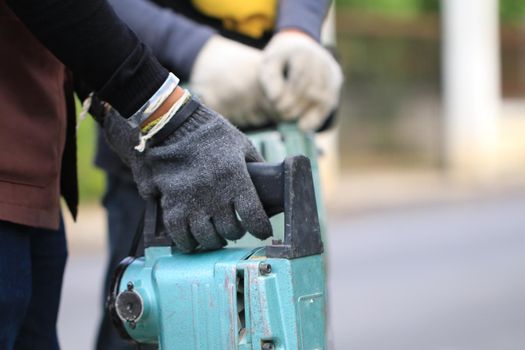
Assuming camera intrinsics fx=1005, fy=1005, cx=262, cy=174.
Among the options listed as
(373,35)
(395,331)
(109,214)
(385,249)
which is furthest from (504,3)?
(109,214)

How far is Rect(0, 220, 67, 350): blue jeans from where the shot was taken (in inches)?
74.0

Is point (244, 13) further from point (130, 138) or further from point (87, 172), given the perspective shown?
point (87, 172)

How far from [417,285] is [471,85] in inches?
331

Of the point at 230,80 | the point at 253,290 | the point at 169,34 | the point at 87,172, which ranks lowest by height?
the point at 253,290

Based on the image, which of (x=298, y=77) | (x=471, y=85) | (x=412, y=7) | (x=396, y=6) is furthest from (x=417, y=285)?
(x=412, y=7)

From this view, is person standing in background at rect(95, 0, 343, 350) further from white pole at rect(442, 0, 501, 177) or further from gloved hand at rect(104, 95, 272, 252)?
white pole at rect(442, 0, 501, 177)

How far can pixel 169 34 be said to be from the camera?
8.95ft

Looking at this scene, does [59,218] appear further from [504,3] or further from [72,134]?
[504,3]

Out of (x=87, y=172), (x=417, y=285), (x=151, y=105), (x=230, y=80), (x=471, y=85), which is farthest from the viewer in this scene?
(x=471, y=85)

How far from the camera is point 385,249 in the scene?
30.6 feet

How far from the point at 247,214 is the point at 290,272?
0.15 m

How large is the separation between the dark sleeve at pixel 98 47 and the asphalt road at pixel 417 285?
149 inches

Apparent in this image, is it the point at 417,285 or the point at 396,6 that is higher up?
the point at 396,6

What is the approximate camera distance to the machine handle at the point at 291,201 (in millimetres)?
1836
